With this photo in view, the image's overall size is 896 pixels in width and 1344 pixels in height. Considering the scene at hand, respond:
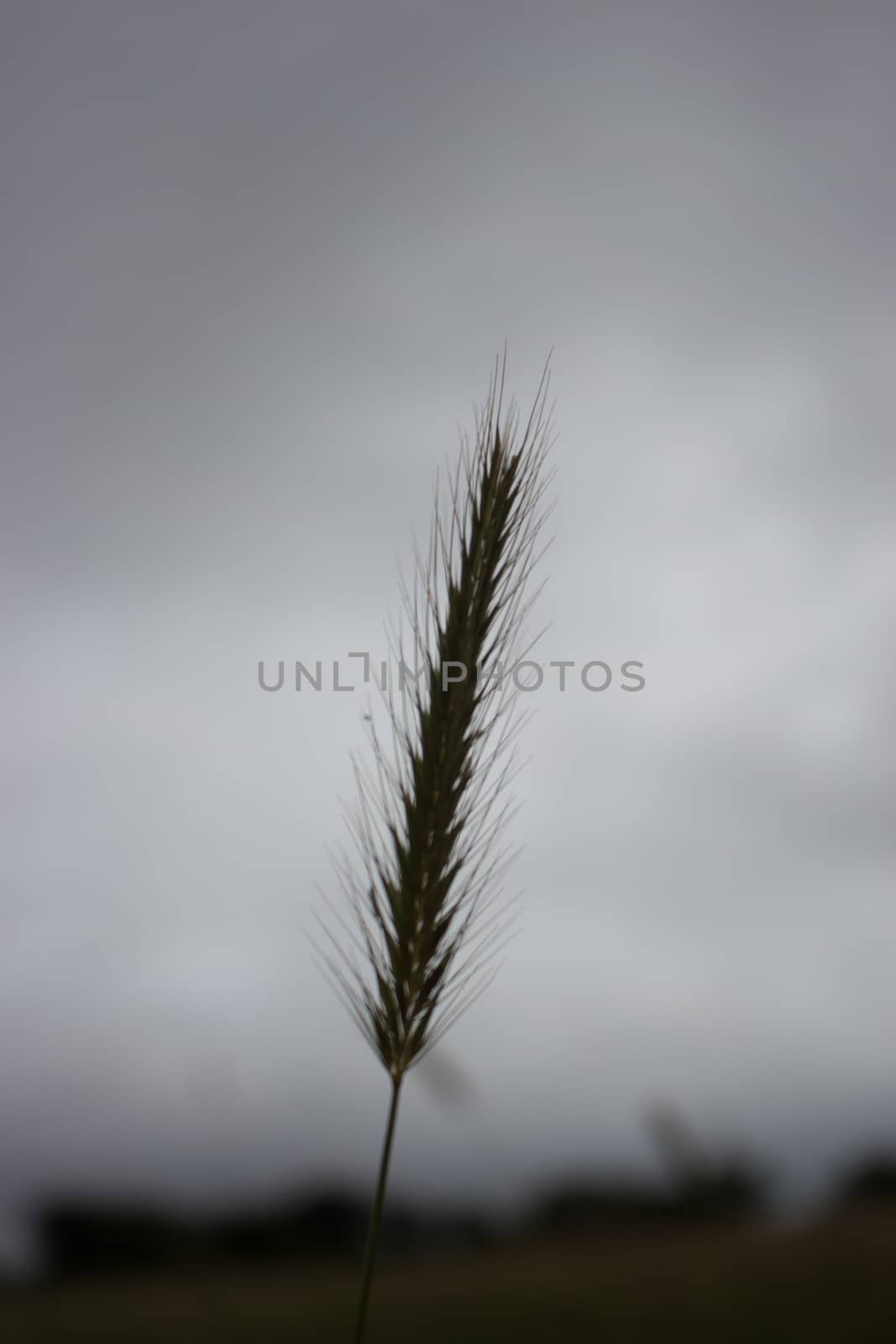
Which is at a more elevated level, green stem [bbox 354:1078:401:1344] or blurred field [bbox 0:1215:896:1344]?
green stem [bbox 354:1078:401:1344]

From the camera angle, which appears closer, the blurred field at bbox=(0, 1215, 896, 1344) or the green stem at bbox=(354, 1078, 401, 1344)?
the green stem at bbox=(354, 1078, 401, 1344)

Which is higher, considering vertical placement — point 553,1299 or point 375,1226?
point 375,1226

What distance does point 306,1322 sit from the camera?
5.95 feet

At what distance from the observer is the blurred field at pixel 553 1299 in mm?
1791

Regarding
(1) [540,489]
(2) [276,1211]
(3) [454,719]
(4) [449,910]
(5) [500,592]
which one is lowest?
(2) [276,1211]

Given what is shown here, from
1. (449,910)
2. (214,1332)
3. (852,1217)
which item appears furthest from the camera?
(852,1217)

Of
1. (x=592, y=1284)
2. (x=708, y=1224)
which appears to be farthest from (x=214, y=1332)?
(x=708, y=1224)

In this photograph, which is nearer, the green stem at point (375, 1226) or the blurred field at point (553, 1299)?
the green stem at point (375, 1226)

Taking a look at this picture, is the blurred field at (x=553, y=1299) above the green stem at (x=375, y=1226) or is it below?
below

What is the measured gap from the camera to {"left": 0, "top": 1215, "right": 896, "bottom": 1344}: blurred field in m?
1.79

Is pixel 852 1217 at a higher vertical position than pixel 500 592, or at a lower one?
lower

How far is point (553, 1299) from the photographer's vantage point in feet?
6.31

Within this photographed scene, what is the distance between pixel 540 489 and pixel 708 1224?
1724 mm

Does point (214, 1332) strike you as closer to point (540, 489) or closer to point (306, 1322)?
point (306, 1322)
